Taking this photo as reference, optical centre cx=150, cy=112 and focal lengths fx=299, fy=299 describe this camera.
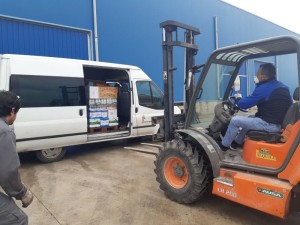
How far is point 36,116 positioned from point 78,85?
4.28 ft

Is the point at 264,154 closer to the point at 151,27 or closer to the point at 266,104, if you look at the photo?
the point at 266,104

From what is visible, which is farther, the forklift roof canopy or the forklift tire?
the forklift tire

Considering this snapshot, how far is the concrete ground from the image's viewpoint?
13.1 ft

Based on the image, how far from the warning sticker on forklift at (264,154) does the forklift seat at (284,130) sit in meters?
0.13

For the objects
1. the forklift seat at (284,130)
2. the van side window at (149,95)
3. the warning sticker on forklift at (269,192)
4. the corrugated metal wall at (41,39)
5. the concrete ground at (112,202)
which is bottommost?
the concrete ground at (112,202)

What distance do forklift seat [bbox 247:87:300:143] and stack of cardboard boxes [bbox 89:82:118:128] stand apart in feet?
16.2

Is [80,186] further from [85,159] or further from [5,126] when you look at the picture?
[5,126]

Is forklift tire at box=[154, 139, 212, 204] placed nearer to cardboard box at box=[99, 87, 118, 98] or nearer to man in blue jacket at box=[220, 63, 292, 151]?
man in blue jacket at box=[220, 63, 292, 151]

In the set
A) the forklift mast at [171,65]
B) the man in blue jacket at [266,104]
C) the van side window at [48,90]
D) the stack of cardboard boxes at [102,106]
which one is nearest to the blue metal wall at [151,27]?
the stack of cardboard boxes at [102,106]

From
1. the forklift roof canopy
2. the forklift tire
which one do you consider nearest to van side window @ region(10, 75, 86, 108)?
the forklift tire

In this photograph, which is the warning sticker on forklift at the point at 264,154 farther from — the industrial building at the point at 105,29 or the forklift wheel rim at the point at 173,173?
the industrial building at the point at 105,29

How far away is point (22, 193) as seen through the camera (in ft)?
8.21

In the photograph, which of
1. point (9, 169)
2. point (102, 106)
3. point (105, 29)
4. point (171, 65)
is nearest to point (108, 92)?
point (102, 106)

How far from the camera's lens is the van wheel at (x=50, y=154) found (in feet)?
22.6
